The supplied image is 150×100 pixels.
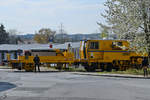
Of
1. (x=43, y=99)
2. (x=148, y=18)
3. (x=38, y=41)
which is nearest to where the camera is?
(x=43, y=99)

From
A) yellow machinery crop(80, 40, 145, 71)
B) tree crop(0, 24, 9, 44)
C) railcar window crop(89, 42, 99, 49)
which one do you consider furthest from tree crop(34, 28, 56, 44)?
railcar window crop(89, 42, 99, 49)

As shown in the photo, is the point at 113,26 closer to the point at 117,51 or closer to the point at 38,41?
the point at 117,51

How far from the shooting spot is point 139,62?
40188 mm

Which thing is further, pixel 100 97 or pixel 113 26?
pixel 113 26

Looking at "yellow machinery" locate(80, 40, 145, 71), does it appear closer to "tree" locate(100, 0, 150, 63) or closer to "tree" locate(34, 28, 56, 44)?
"tree" locate(100, 0, 150, 63)

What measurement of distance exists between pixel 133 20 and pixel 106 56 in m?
9.00

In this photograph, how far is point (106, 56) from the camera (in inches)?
1558

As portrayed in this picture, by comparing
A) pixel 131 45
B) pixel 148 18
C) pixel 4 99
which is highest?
pixel 148 18

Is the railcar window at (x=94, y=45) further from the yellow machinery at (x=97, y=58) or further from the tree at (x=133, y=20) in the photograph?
the tree at (x=133, y=20)

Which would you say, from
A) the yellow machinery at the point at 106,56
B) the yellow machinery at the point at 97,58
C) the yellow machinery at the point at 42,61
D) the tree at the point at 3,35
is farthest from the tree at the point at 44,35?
the yellow machinery at the point at 106,56

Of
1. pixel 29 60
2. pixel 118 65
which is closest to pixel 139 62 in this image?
pixel 118 65

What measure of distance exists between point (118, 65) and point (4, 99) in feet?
86.5

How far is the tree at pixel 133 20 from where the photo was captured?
31269 mm

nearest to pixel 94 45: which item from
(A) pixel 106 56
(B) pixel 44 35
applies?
(A) pixel 106 56
